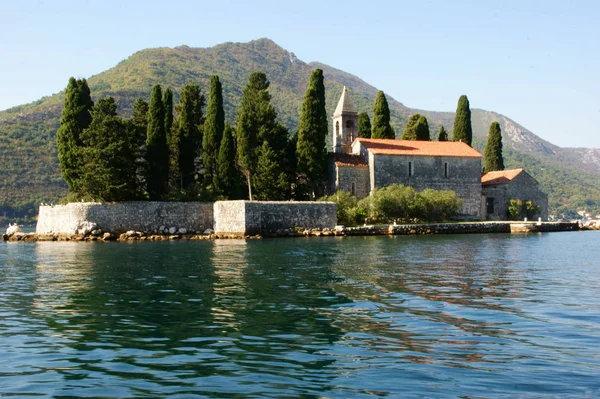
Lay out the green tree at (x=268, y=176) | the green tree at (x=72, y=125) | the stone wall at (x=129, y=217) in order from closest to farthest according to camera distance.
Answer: the stone wall at (x=129, y=217) → the green tree at (x=72, y=125) → the green tree at (x=268, y=176)

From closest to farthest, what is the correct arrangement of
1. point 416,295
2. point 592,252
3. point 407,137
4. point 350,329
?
point 350,329, point 416,295, point 592,252, point 407,137

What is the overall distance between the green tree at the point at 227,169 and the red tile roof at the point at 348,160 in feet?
25.6

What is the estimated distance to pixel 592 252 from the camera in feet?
93.1

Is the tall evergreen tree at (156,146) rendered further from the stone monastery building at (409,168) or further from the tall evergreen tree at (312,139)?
the stone monastery building at (409,168)

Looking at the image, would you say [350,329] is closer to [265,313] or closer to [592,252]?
[265,313]

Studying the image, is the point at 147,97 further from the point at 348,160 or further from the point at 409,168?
the point at 409,168

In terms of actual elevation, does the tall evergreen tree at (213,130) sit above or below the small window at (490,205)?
above

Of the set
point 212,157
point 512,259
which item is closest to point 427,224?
point 212,157

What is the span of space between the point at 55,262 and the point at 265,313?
14691 millimetres

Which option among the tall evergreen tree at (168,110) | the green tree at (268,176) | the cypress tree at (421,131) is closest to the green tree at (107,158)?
the tall evergreen tree at (168,110)

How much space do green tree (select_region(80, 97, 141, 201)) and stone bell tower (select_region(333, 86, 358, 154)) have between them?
17.2m

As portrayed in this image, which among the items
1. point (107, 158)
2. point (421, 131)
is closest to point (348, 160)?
point (421, 131)

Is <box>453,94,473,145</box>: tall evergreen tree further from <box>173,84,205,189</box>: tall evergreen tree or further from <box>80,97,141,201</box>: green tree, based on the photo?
<box>80,97,141,201</box>: green tree

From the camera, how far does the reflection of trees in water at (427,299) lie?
1049 centimetres
